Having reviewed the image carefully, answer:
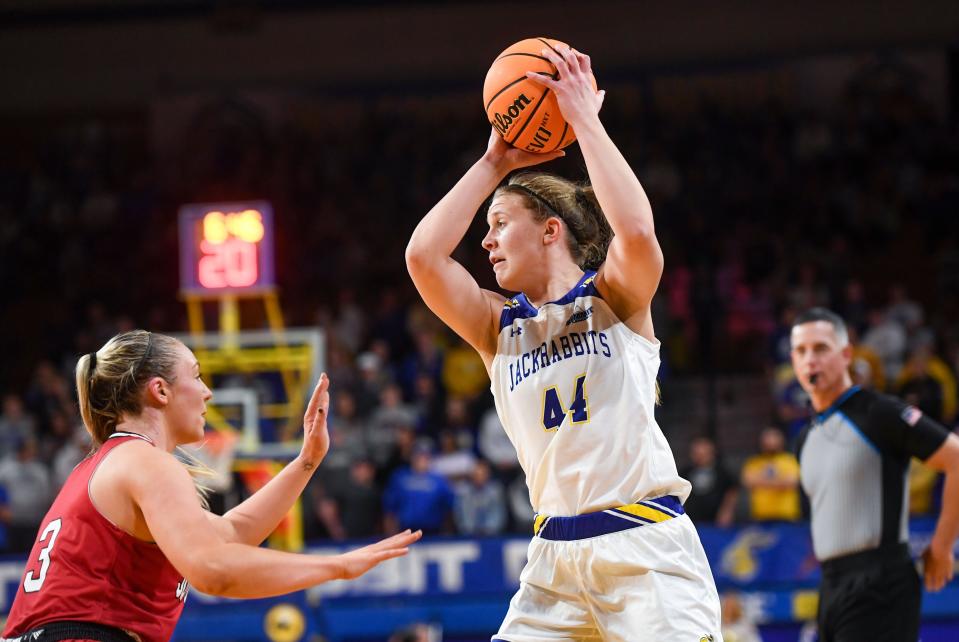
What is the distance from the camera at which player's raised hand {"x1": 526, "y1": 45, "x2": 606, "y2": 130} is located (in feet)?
12.4

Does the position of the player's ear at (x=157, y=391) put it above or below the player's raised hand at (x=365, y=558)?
above

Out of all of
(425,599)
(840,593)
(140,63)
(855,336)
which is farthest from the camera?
(140,63)

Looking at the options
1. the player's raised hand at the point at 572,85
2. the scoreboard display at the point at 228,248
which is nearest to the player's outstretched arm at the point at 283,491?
the player's raised hand at the point at 572,85

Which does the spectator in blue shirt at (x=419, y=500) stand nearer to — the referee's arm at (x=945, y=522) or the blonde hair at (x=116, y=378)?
the referee's arm at (x=945, y=522)

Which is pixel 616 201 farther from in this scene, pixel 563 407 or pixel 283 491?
pixel 283 491

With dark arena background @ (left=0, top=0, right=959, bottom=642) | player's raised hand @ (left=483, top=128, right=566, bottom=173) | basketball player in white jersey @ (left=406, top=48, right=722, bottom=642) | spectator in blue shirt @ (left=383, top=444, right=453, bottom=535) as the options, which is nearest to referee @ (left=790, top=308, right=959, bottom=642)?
basketball player in white jersey @ (left=406, top=48, right=722, bottom=642)

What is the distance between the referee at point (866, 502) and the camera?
523cm

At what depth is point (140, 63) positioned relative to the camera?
20.1 metres

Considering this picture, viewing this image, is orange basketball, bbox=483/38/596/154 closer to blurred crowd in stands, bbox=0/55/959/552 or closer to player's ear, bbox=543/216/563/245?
player's ear, bbox=543/216/563/245

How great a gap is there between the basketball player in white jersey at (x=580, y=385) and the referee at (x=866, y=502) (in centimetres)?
189

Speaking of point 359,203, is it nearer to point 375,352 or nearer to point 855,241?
point 375,352

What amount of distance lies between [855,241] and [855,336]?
3576mm

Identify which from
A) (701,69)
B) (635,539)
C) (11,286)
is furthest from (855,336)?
(11,286)

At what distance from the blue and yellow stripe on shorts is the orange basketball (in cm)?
124
